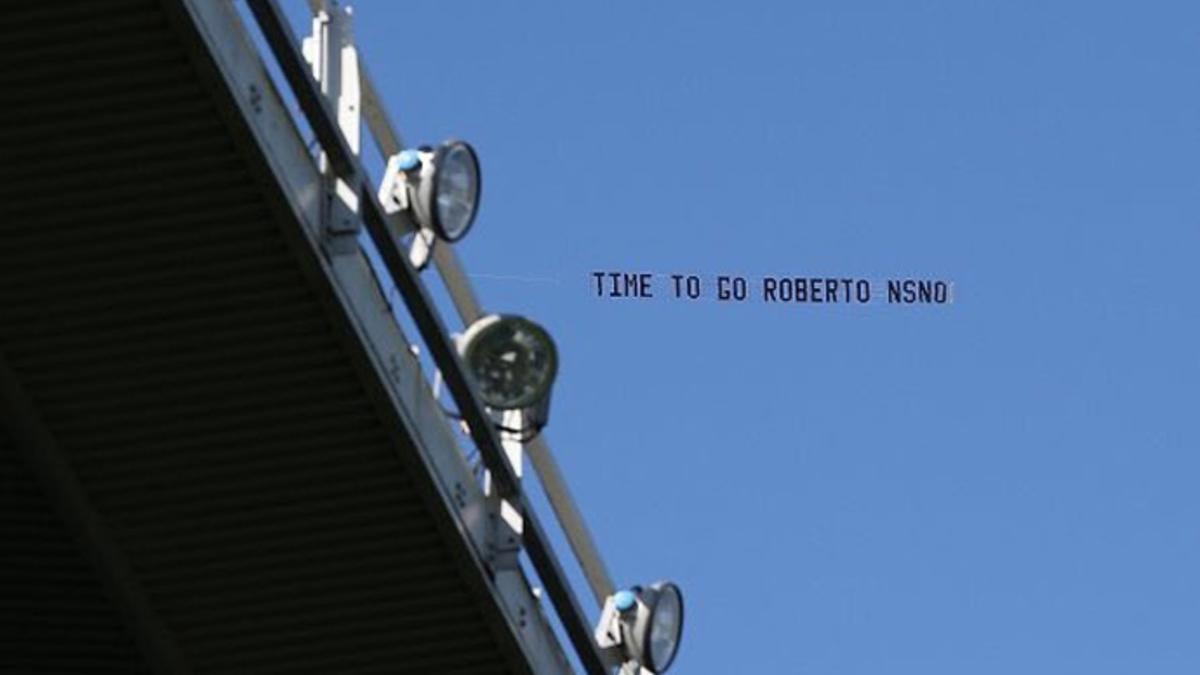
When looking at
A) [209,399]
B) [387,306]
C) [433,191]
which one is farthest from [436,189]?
[209,399]

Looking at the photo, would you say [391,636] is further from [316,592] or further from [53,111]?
[53,111]

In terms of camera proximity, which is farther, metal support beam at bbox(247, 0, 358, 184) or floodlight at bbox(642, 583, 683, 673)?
floodlight at bbox(642, 583, 683, 673)

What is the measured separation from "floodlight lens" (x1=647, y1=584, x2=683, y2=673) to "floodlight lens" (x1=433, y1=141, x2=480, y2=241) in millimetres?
3182

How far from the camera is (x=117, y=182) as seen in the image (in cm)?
1828

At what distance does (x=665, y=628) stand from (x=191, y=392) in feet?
12.4

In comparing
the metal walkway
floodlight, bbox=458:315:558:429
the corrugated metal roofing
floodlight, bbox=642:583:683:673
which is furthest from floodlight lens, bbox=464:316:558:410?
floodlight, bbox=642:583:683:673

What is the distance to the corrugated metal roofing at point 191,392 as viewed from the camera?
18.1m

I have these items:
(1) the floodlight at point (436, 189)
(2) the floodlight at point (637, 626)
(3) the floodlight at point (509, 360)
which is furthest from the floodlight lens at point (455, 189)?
(2) the floodlight at point (637, 626)

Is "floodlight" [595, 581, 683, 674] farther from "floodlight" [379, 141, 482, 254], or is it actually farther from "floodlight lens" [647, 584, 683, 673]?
"floodlight" [379, 141, 482, 254]

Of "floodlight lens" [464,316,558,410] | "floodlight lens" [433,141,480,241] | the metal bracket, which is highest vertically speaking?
the metal bracket

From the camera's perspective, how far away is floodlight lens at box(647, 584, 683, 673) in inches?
843

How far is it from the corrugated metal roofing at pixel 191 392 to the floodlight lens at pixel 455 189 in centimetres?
81

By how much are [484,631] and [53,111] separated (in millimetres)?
4296

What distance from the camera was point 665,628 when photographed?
2153 centimetres
